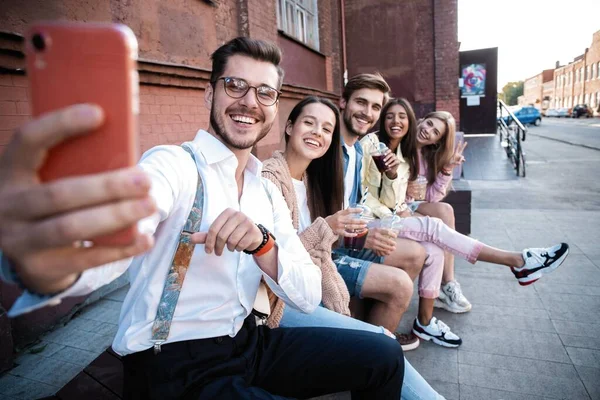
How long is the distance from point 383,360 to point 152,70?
3.02m

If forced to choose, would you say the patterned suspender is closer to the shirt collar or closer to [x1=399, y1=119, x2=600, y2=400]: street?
the shirt collar

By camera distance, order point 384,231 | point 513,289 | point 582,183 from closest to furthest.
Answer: point 384,231
point 513,289
point 582,183

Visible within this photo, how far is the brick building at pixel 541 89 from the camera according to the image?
217ft

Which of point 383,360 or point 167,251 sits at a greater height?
point 167,251

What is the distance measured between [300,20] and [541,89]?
261 ft

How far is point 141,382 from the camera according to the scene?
1266mm

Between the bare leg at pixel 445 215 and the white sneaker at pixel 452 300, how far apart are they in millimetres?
85

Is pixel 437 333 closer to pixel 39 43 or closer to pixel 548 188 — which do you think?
pixel 39 43

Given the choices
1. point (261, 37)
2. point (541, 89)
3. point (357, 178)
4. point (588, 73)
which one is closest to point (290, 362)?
point (357, 178)

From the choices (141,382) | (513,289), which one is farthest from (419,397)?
(513,289)

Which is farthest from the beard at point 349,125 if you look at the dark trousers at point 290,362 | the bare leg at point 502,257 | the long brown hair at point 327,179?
the dark trousers at point 290,362

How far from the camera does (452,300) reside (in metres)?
3.23

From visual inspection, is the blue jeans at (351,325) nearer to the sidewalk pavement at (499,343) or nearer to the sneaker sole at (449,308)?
the sidewalk pavement at (499,343)

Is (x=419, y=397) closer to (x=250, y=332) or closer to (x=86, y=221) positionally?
(x=250, y=332)
